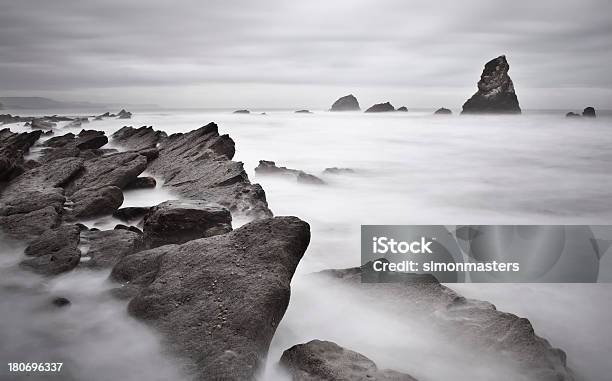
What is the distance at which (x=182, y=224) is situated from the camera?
22.7 ft

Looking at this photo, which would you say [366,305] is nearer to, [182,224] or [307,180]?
[182,224]

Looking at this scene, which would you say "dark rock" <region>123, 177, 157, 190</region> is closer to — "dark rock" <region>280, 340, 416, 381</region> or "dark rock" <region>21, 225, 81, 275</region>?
"dark rock" <region>21, 225, 81, 275</region>

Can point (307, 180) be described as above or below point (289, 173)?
below

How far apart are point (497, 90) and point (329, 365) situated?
71921mm

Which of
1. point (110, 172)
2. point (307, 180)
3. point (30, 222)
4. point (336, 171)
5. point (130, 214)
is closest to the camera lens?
point (30, 222)

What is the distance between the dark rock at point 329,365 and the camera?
395 centimetres

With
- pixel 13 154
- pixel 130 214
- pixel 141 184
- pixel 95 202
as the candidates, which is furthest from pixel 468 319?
pixel 13 154

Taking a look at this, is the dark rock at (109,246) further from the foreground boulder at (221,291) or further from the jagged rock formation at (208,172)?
the jagged rock formation at (208,172)

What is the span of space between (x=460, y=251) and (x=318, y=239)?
2.99 metres

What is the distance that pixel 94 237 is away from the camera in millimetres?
6969

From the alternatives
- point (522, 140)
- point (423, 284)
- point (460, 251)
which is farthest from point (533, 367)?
point (522, 140)

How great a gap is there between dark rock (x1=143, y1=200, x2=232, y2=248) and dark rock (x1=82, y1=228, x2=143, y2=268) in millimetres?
267

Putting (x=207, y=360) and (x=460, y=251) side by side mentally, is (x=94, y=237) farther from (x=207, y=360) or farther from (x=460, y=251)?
(x=460, y=251)

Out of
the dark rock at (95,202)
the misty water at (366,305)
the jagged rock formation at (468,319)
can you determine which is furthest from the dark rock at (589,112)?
the dark rock at (95,202)
